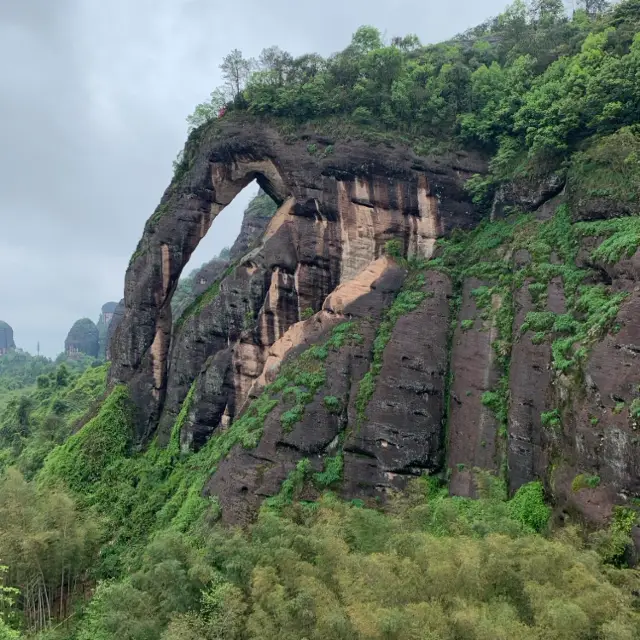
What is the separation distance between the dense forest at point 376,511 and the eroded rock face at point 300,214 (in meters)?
1.12

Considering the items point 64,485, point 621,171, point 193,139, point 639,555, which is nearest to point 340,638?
point 639,555

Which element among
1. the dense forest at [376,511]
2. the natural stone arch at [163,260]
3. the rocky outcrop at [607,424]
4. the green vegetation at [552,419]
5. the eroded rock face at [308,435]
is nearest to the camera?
the dense forest at [376,511]

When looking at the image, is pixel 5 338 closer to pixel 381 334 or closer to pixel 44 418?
pixel 44 418

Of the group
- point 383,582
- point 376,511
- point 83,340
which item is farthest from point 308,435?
point 83,340

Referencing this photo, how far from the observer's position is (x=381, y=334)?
1892 cm

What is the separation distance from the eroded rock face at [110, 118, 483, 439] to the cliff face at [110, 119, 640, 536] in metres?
0.07

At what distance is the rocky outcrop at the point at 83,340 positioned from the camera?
96.8 metres

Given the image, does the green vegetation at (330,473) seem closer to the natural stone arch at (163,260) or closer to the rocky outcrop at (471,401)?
the rocky outcrop at (471,401)

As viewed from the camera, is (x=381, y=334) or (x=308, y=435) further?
(x=381, y=334)

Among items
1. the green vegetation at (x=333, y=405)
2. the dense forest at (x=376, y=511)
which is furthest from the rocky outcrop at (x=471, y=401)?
the green vegetation at (x=333, y=405)

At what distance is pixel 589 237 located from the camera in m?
15.8

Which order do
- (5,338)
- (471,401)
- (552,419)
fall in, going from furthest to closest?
(5,338)
(471,401)
(552,419)

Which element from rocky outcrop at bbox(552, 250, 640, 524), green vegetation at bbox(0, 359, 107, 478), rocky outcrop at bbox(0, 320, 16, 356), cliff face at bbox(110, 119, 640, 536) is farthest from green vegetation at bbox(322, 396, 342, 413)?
rocky outcrop at bbox(0, 320, 16, 356)

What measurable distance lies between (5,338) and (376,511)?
135070mm
